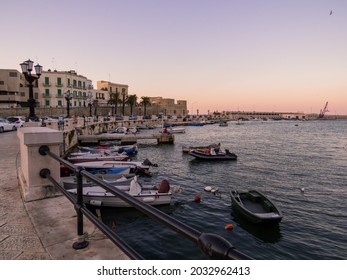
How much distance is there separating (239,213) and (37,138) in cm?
1234

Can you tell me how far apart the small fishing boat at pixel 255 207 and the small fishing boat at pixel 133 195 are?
13.7 ft

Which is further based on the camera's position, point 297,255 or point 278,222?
point 278,222

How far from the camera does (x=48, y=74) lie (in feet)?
241

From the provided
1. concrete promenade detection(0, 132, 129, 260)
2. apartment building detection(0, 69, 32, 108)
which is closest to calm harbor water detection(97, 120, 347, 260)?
concrete promenade detection(0, 132, 129, 260)

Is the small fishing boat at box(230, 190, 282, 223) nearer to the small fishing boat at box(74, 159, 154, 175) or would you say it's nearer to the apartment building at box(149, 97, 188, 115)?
the small fishing boat at box(74, 159, 154, 175)

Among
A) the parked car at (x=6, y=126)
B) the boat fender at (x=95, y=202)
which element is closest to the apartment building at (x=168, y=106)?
the parked car at (x=6, y=126)

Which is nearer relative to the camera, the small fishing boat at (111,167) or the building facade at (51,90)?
the small fishing boat at (111,167)

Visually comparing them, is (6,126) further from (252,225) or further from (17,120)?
(252,225)

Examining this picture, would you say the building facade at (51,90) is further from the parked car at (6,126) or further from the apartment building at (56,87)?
the parked car at (6,126)

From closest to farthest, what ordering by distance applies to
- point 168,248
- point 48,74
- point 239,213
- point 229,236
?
point 168,248, point 229,236, point 239,213, point 48,74

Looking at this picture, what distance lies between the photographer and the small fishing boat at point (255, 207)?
13442mm

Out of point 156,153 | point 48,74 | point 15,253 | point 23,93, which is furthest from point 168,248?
point 48,74

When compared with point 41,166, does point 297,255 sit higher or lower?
lower

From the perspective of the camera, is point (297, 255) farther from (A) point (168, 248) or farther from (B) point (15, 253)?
(B) point (15, 253)
